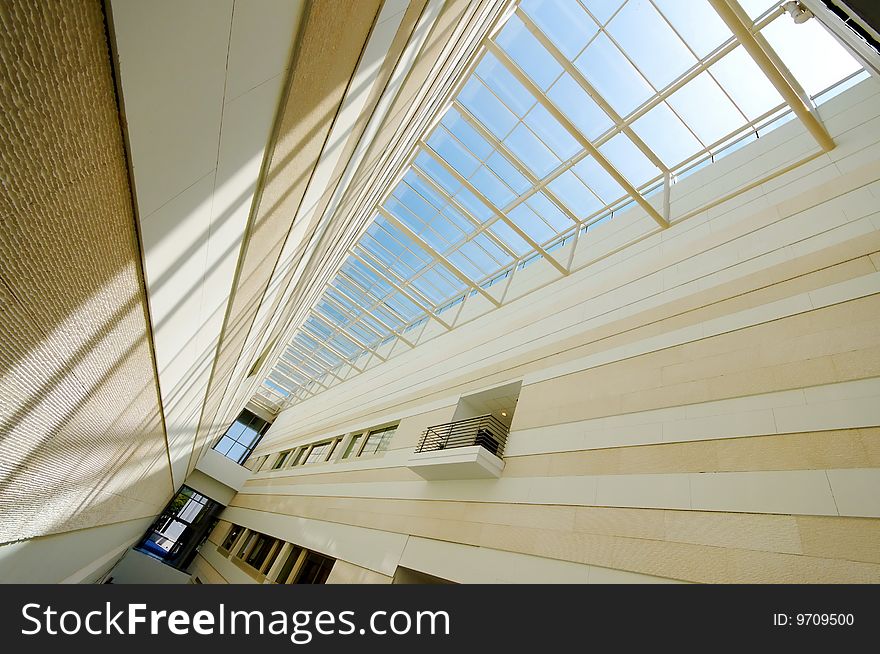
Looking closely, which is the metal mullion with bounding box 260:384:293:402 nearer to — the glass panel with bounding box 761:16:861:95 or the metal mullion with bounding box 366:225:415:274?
the metal mullion with bounding box 366:225:415:274

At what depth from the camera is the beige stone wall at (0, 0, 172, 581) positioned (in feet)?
4.09

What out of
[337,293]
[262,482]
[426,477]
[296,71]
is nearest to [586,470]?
[426,477]

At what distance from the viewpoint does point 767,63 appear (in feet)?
23.1

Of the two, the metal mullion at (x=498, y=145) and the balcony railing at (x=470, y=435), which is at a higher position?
the metal mullion at (x=498, y=145)

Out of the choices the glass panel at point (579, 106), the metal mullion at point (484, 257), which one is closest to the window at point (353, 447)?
the metal mullion at point (484, 257)

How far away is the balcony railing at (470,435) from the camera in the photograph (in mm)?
8641

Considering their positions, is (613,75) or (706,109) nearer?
(706,109)

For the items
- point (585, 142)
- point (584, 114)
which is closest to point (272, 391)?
point (584, 114)

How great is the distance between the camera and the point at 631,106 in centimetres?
1105

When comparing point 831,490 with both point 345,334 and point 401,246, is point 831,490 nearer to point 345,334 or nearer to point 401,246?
point 401,246

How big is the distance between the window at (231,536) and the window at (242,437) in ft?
34.0

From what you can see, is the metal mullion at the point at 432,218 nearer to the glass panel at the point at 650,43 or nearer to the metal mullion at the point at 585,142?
the metal mullion at the point at 585,142

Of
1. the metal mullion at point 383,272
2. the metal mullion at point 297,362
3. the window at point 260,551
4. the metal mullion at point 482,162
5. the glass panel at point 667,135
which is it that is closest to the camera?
the glass panel at point 667,135

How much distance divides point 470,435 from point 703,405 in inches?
221
